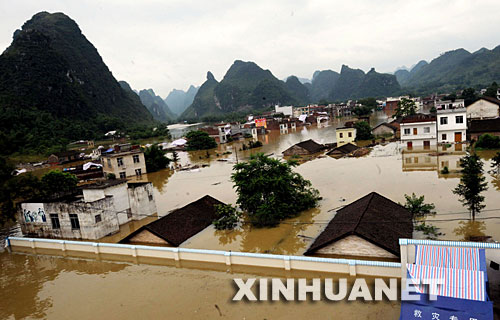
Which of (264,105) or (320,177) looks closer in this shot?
(320,177)

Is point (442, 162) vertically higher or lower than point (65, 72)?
lower

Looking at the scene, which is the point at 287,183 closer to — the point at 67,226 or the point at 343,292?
the point at 343,292

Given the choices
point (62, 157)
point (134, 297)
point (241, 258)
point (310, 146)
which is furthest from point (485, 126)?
point (62, 157)

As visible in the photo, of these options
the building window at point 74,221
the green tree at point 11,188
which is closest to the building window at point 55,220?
the building window at point 74,221

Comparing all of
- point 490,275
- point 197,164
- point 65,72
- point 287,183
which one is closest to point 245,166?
point 287,183

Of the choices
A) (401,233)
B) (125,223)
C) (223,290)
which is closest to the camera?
A: (223,290)

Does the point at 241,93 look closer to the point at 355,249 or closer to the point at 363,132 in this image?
the point at 363,132

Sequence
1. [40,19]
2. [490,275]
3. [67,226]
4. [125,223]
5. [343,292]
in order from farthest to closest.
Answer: [40,19]
[125,223]
[67,226]
[343,292]
[490,275]

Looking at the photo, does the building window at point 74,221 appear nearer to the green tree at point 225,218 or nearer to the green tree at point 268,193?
the green tree at point 225,218
